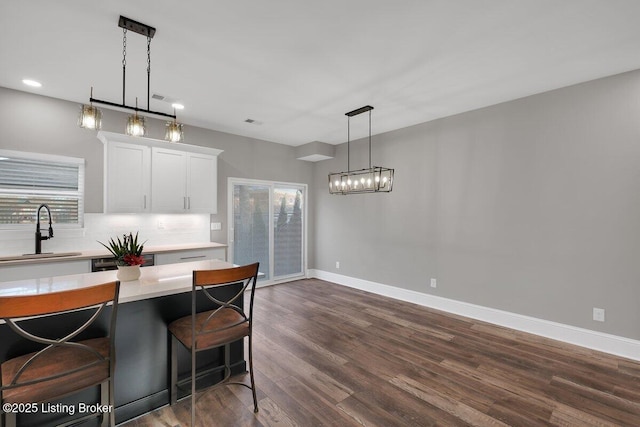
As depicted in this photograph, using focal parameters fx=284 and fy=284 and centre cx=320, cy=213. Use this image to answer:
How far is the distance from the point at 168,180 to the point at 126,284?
2513mm

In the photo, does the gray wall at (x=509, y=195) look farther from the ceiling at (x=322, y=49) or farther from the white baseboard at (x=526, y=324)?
the ceiling at (x=322, y=49)

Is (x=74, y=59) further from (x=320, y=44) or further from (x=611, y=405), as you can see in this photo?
(x=611, y=405)

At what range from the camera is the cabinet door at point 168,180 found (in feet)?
13.5

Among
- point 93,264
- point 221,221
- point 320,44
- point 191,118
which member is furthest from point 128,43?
point 221,221

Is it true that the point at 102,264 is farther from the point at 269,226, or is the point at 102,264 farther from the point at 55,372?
the point at 269,226

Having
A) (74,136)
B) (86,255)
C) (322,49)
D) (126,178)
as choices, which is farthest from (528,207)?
(74,136)

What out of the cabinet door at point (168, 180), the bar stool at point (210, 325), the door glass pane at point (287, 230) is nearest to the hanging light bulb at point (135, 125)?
the bar stool at point (210, 325)

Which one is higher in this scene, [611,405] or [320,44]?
[320,44]

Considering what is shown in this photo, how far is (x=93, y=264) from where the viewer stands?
345cm

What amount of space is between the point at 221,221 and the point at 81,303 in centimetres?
373

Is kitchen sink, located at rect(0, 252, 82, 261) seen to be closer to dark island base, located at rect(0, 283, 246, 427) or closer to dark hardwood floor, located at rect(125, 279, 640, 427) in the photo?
dark island base, located at rect(0, 283, 246, 427)

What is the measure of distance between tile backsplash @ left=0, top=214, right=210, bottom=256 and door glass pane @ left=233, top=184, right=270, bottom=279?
2.05 ft

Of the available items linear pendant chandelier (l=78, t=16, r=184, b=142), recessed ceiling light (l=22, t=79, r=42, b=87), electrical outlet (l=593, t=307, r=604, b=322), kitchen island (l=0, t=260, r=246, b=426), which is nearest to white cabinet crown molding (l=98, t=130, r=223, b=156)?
recessed ceiling light (l=22, t=79, r=42, b=87)

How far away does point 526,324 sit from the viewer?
11.7ft
